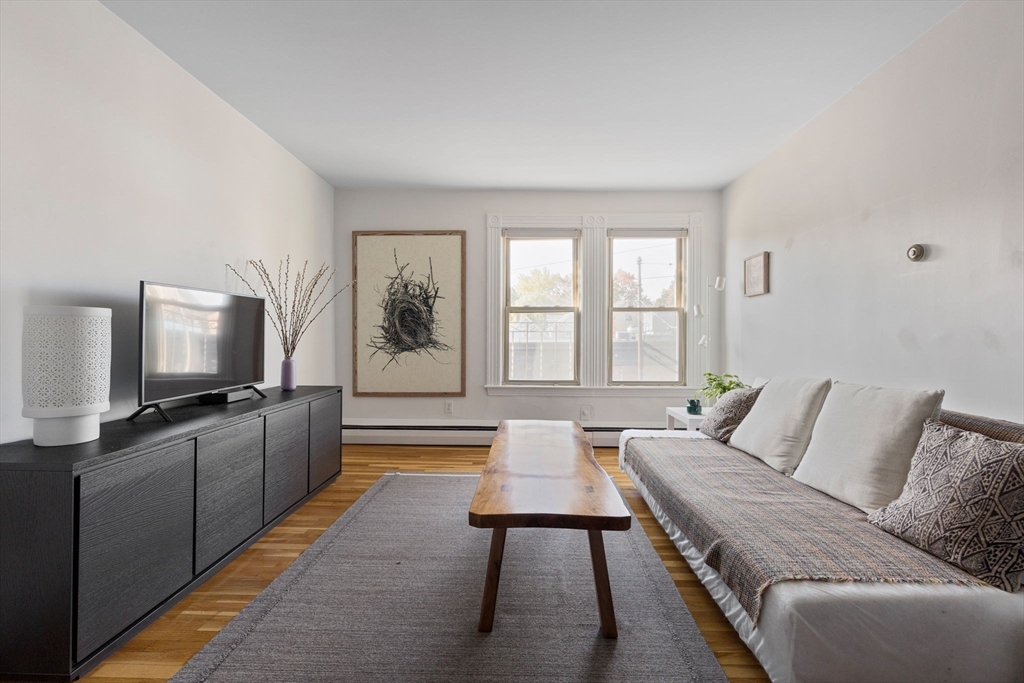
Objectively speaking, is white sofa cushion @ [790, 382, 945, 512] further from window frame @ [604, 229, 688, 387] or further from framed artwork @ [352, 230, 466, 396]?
framed artwork @ [352, 230, 466, 396]

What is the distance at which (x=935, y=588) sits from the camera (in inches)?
56.1

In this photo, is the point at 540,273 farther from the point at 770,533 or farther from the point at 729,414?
the point at 770,533

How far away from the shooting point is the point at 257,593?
7.01 ft

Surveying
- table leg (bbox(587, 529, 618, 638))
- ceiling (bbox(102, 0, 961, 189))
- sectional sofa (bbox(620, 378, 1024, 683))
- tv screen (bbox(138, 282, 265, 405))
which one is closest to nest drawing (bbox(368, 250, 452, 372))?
ceiling (bbox(102, 0, 961, 189))

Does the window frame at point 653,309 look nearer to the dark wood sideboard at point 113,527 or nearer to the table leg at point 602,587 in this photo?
the table leg at point 602,587

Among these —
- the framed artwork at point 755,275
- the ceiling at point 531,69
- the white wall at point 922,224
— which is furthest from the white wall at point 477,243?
the white wall at point 922,224

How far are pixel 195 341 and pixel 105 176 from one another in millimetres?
810

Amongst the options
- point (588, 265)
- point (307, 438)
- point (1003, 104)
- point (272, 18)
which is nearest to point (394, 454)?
point (307, 438)

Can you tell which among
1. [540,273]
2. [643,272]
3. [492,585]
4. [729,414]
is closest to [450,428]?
[540,273]

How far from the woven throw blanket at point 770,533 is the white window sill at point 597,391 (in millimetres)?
2123

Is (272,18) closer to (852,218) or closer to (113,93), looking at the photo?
(113,93)

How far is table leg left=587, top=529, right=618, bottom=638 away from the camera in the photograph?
5.93 feet

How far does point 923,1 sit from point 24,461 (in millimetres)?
3730

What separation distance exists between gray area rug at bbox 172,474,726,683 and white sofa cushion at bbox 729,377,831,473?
0.83 meters
